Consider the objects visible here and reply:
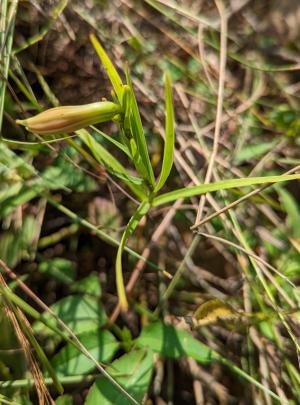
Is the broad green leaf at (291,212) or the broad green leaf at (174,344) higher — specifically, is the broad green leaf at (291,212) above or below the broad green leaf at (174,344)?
above

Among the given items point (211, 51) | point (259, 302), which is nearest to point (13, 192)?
point (259, 302)

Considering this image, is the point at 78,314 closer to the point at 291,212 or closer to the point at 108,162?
the point at 108,162

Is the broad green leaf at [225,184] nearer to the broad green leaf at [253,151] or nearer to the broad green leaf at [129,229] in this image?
the broad green leaf at [129,229]

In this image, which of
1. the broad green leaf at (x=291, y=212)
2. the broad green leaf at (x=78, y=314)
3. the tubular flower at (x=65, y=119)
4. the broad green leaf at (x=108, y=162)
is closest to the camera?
the tubular flower at (x=65, y=119)

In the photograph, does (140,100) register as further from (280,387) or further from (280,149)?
(280,387)

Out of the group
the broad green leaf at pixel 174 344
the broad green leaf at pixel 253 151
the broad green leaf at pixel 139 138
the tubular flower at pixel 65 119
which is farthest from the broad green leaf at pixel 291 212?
the tubular flower at pixel 65 119

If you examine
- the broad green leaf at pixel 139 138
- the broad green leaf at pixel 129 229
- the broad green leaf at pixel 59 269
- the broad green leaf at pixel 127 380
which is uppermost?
the broad green leaf at pixel 139 138
